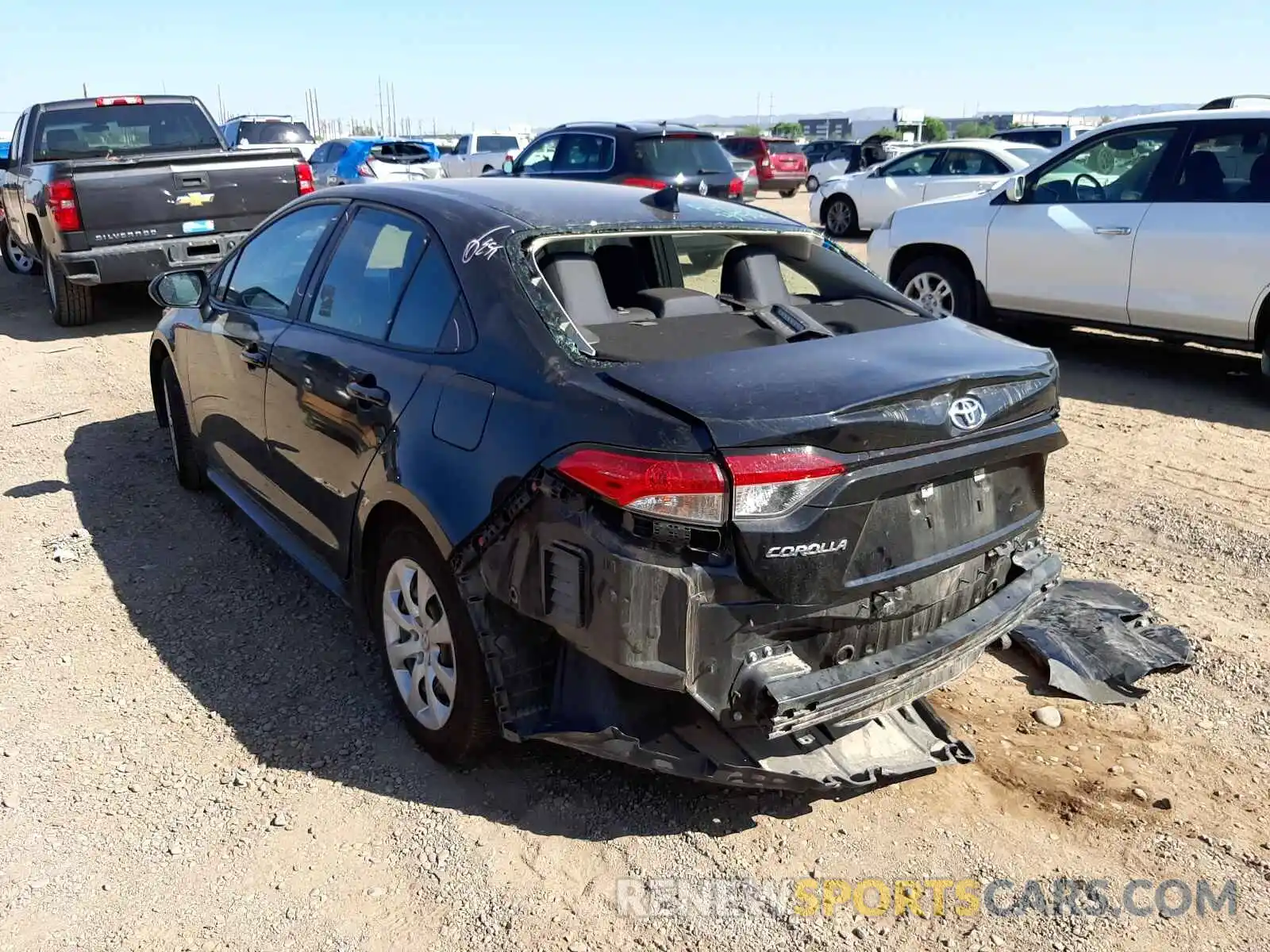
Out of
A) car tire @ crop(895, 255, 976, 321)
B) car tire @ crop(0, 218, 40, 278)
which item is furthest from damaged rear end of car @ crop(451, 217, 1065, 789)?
car tire @ crop(0, 218, 40, 278)

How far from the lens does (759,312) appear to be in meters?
3.40

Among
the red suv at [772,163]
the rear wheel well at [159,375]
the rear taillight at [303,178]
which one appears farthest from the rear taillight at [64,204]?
the red suv at [772,163]

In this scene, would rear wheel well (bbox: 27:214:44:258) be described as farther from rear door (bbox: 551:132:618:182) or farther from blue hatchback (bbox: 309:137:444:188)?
blue hatchback (bbox: 309:137:444:188)

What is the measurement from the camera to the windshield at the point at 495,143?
2483cm

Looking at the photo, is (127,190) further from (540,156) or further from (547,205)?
(547,205)

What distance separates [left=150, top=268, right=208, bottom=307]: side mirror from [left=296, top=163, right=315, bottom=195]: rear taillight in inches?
196

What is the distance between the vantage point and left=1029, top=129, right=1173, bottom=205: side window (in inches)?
285

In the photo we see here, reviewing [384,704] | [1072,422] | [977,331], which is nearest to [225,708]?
[384,704]

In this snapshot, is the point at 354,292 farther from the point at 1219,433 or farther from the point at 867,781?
the point at 1219,433

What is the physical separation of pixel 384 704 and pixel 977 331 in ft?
7.61

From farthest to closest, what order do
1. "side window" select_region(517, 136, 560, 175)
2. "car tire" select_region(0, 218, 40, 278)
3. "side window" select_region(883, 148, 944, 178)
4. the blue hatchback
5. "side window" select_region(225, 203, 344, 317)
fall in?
the blue hatchback → "side window" select_region(883, 148, 944, 178) → "side window" select_region(517, 136, 560, 175) → "car tire" select_region(0, 218, 40, 278) → "side window" select_region(225, 203, 344, 317)

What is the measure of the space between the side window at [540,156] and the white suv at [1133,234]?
5.86 meters

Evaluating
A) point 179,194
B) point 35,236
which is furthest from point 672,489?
point 35,236

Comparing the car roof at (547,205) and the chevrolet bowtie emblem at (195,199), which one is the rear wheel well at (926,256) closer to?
the car roof at (547,205)
